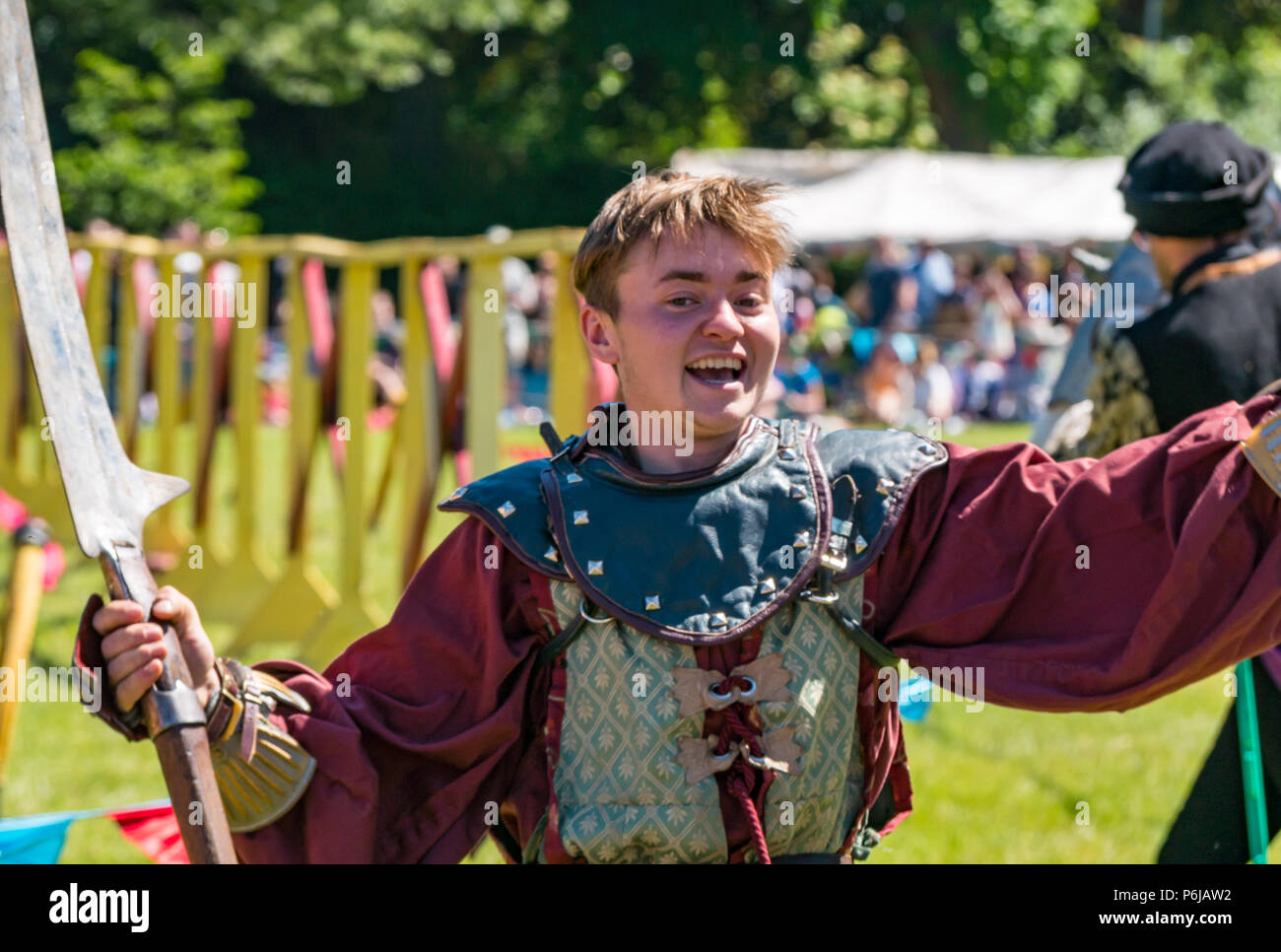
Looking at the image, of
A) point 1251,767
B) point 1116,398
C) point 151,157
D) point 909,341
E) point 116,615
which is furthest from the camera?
point 151,157

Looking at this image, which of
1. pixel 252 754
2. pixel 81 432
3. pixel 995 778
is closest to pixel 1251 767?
pixel 252 754

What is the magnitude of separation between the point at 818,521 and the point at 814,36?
25.4m

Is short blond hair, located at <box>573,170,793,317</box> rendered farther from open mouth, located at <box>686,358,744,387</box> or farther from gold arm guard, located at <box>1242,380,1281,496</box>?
gold arm guard, located at <box>1242,380,1281,496</box>

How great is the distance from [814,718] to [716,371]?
54cm

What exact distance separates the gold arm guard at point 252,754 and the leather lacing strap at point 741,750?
633 mm

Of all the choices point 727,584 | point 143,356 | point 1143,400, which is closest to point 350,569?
point 143,356

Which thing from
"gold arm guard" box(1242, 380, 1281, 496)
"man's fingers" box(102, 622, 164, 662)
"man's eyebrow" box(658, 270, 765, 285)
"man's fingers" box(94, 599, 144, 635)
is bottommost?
"man's fingers" box(102, 622, 164, 662)

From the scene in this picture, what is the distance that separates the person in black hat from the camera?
3.34 m

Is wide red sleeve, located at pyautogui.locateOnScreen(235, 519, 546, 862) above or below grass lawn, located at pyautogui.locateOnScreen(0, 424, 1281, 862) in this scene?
above

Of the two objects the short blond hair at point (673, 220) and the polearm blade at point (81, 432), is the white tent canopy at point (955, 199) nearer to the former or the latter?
the short blond hair at point (673, 220)

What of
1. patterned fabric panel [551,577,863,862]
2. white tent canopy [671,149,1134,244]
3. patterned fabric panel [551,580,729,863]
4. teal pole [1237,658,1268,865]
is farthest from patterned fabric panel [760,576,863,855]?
white tent canopy [671,149,1134,244]

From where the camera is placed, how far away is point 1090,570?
2447mm

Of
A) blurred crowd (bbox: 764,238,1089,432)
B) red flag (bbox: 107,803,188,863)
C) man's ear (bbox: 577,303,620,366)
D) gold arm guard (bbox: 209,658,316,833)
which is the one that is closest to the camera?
gold arm guard (bbox: 209,658,316,833)

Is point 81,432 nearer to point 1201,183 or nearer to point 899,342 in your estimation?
point 1201,183
